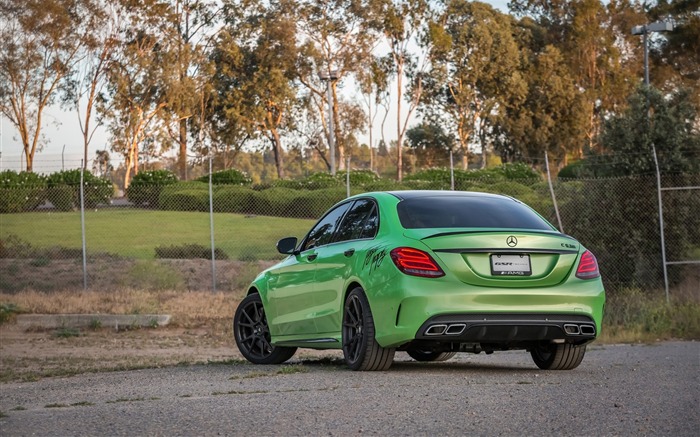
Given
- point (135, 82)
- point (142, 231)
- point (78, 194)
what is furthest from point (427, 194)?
point (135, 82)

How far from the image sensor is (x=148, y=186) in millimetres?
35594

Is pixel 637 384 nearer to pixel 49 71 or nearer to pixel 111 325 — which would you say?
pixel 111 325

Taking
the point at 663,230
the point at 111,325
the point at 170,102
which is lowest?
the point at 111,325

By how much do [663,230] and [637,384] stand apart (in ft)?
39.1

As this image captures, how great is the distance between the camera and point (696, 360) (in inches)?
456

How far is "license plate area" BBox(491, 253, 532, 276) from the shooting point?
8.48 m

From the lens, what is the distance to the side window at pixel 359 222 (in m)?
9.30

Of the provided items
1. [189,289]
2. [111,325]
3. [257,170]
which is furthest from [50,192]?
[257,170]

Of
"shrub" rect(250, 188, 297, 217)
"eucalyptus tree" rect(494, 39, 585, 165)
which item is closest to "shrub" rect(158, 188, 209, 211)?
"shrub" rect(250, 188, 297, 217)

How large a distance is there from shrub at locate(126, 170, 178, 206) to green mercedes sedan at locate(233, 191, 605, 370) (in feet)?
59.2

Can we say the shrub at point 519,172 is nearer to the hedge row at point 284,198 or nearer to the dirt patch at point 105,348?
the hedge row at point 284,198

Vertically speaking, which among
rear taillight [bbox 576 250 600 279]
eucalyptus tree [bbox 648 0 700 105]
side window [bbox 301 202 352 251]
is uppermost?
eucalyptus tree [bbox 648 0 700 105]

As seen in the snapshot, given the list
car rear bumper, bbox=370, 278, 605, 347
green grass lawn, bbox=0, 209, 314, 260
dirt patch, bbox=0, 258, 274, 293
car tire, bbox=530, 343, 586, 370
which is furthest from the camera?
green grass lawn, bbox=0, 209, 314, 260

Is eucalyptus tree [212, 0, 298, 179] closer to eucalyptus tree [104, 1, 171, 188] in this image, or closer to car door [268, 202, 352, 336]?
eucalyptus tree [104, 1, 171, 188]
